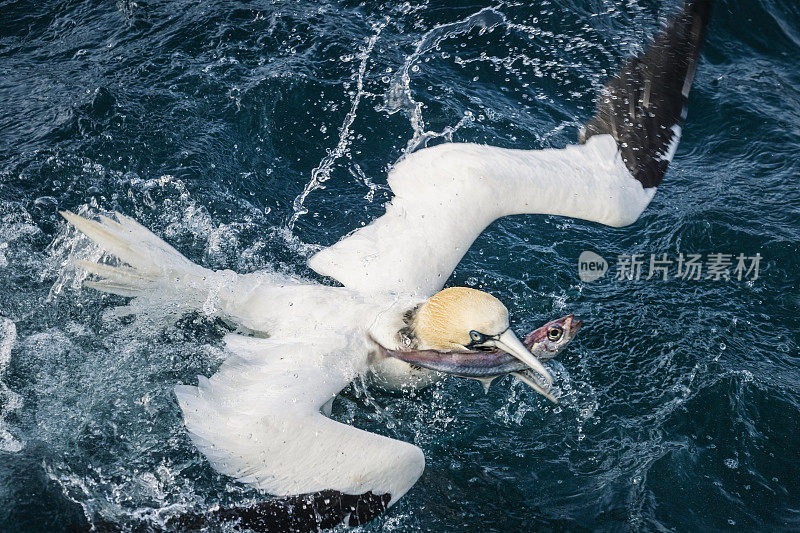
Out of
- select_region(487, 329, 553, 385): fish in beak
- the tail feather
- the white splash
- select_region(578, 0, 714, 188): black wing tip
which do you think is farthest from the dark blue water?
select_region(487, 329, 553, 385): fish in beak

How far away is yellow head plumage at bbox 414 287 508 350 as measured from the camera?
15.4 ft

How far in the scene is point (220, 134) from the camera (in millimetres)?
7496

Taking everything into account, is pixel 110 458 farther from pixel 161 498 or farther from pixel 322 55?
pixel 322 55

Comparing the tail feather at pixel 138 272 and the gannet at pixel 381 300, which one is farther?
the tail feather at pixel 138 272

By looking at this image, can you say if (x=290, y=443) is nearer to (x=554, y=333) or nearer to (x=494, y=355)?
(x=494, y=355)

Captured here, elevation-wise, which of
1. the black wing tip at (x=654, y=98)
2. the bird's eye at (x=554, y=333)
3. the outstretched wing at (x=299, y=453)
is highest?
the black wing tip at (x=654, y=98)

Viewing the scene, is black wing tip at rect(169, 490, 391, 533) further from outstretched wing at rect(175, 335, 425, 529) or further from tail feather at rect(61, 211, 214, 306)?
tail feather at rect(61, 211, 214, 306)

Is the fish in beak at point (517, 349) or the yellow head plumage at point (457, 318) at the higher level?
the yellow head plumage at point (457, 318)

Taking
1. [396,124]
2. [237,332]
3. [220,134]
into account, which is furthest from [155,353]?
[396,124]

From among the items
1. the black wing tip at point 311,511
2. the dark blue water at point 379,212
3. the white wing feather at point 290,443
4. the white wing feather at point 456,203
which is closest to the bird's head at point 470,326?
the white wing feather at point 456,203

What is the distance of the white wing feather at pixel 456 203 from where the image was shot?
18.3ft

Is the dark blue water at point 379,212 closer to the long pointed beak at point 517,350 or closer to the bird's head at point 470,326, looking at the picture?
the bird's head at point 470,326

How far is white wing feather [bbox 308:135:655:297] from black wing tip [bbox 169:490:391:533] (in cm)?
150

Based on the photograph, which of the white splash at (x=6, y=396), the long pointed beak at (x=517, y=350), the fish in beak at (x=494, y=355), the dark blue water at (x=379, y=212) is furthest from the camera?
the dark blue water at (x=379, y=212)
